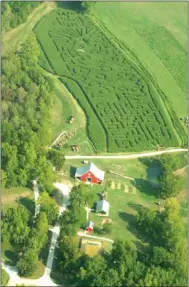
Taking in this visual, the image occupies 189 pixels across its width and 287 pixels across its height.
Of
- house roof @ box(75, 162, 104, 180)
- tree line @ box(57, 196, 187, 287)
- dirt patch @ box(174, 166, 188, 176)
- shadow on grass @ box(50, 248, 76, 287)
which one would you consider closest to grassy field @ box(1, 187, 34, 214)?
tree line @ box(57, 196, 187, 287)

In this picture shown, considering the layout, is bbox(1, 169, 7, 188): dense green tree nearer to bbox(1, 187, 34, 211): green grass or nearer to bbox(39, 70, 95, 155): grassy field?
bbox(1, 187, 34, 211): green grass

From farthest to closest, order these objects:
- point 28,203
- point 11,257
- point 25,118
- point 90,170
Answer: point 25,118 < point 90,170 < point 28,203 < point 11,257

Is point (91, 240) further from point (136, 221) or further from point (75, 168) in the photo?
point (75, 168)

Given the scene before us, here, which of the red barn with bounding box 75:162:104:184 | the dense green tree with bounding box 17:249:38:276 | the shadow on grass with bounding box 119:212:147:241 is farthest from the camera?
the red barn with bounding box 75:162:104:184

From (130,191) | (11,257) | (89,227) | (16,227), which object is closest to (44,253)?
(11,257)

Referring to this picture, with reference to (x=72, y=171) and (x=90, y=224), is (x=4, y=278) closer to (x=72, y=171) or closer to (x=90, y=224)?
(x=90, y=224)

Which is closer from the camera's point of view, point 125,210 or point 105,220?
point 105,220

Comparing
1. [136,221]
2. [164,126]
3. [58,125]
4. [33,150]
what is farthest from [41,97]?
[136,221]
